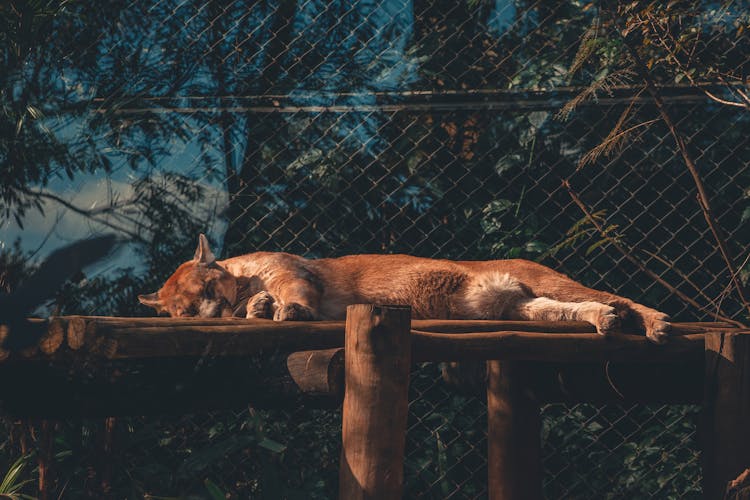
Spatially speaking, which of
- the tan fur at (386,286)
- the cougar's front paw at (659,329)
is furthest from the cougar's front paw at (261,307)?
the cougar's front paw at (659,329)

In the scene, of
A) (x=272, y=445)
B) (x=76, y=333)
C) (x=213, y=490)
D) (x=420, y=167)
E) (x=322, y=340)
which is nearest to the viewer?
(x=76, y=333)

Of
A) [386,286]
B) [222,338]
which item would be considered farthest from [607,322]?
[222,338]

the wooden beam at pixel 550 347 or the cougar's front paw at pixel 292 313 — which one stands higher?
the cougar's front paw at pixel 292 313

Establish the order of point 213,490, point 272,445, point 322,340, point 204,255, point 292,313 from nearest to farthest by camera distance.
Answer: point 322,340 → point 292,313 → point 213,490 → point 204,255 → point 272,445

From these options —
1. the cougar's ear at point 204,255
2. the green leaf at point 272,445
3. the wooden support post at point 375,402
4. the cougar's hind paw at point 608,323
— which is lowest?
the green leaf at point 272,445

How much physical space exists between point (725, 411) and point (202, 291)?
1.95 meters

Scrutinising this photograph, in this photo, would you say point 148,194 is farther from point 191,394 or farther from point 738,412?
point 738,412

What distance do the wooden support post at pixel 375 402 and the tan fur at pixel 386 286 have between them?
0.95m

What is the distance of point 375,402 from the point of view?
7.21 ft

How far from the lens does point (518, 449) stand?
10.8 ft

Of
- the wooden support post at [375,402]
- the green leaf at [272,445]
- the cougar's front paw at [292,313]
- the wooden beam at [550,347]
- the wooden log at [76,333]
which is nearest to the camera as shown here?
the wooden log at [76,333]

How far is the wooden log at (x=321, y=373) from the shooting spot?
89.4 inches

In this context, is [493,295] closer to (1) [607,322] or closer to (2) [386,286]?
(2) [386,286]

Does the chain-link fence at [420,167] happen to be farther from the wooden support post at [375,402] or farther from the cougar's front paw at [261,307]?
the wooden support post at [375,402]
